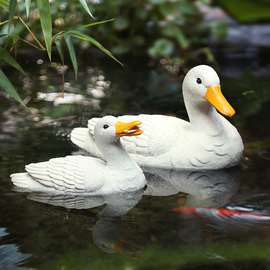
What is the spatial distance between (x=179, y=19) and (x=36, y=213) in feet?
14.1

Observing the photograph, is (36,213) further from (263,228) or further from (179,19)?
(179,19)

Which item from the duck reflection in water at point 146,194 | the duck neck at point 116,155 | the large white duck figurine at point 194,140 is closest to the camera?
the duck reflection in water at point 146,194

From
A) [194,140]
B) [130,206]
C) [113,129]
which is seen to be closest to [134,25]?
[194,140]

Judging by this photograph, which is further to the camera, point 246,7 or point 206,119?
point 246,7

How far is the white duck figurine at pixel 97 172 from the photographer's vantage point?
2.79 meters

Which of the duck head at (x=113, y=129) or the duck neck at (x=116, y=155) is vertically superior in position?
the duck head at (x=113, y=129)

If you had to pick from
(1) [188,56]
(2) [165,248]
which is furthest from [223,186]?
(1) [188,56]

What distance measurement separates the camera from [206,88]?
3.15 meters

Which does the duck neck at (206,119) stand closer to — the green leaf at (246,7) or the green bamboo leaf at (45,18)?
the green bamboo leaf at (45,18)

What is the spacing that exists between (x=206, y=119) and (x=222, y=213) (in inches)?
34.0

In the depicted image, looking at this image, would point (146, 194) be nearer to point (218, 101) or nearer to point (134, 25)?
point (218, 101)

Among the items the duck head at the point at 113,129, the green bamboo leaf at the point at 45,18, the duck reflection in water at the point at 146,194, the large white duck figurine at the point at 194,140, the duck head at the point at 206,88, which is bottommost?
the duck reflection in water at the point at 146,194

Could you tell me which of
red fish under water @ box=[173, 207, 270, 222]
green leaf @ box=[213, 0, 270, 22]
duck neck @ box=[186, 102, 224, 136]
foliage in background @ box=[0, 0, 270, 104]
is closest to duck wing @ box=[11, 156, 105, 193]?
red fish under water @ box=[173, 207, 270, 222]

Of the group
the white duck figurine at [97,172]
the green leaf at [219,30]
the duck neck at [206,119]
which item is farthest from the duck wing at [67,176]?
the green leaf at [219,30]
